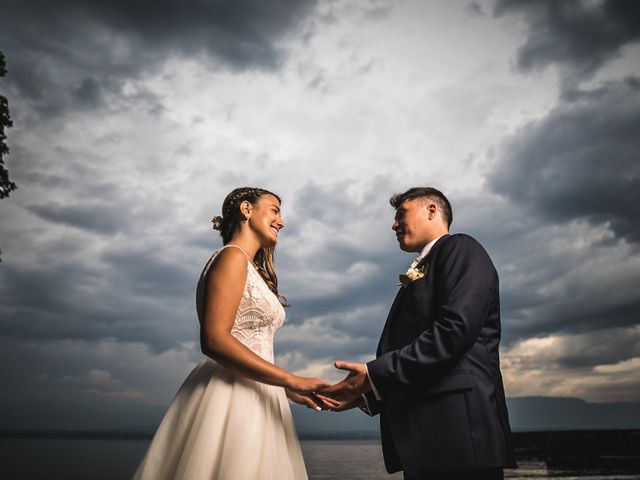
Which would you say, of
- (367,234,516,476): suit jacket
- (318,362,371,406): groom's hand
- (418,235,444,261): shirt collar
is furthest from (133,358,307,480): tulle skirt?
(418,235,444,261): shirt collar

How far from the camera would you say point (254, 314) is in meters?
3.50

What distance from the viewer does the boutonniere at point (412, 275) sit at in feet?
10.7

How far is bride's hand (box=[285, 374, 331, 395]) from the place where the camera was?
323 cm

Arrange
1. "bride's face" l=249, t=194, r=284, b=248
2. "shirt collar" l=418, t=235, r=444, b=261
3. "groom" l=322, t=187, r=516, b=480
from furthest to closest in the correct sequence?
"bride's face" l=249, t=194, r=284, b=248 < "shirt collar" l=418, t=235, r=444, b=261 < "groom" l=322, t=187, r=516, b=480

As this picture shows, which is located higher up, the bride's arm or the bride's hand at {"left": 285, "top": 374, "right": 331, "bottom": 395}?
the bride's arm

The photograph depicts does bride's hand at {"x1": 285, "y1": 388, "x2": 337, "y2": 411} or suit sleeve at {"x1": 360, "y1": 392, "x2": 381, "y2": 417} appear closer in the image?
suit sleeve at {"x1": 360, "y1": 392, "x2": 381, "y2": 417}

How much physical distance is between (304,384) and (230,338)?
565 millimetres

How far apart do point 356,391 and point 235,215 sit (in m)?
1.70

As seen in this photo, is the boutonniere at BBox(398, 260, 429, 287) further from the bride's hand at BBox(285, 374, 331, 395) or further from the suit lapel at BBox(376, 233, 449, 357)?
the bride's hand at BBox(285, 374, 331, 395)

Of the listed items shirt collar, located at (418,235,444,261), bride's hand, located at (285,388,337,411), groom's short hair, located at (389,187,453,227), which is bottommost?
bride's hand, located at (285,388,337,411)

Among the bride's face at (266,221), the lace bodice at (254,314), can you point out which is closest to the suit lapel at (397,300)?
the lace bodice at (254,314)

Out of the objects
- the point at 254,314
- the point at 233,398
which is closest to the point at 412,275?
the point at 254,314

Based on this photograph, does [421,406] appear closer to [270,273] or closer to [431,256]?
[431,256]

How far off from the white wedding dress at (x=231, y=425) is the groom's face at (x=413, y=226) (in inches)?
43.0
